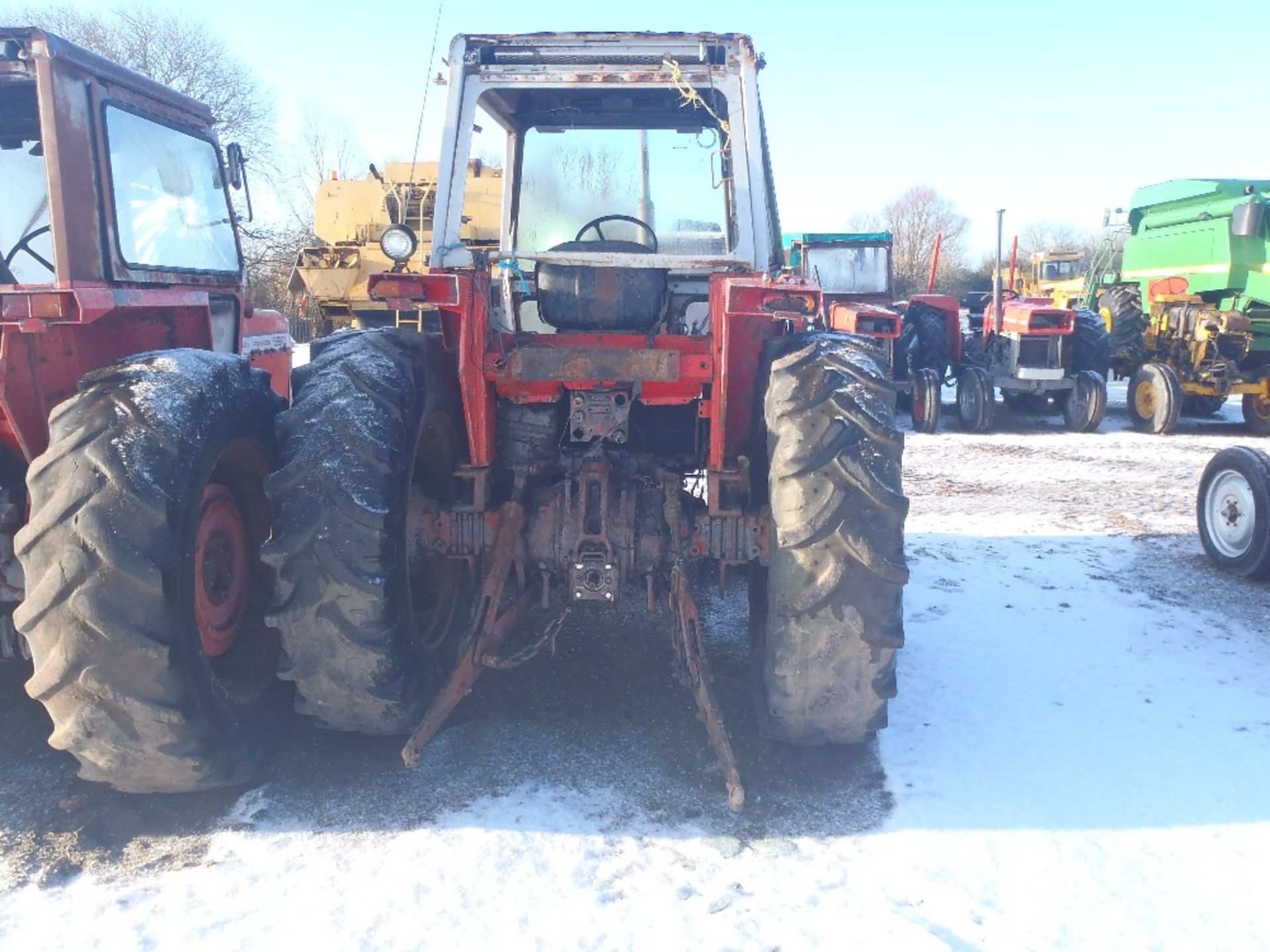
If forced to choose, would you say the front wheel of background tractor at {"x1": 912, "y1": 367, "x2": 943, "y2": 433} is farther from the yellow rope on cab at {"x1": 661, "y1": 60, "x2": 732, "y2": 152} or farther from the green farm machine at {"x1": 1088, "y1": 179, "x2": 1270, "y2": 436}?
the yellow rope on cab at {"x1": 661, "y1": 60, "x2": 732, "y2": 152}

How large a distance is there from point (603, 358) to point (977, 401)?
379 inches

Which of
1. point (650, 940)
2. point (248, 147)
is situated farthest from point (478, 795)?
point (248, 147)

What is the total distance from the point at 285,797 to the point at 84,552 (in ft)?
3.42

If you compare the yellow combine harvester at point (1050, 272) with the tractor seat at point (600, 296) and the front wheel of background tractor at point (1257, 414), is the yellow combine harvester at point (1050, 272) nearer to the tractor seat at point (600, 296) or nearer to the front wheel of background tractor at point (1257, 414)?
the front wheel of background tractor at point (1257, 414)

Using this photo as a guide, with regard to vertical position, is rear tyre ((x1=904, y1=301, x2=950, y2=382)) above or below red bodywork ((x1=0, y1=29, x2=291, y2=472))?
below

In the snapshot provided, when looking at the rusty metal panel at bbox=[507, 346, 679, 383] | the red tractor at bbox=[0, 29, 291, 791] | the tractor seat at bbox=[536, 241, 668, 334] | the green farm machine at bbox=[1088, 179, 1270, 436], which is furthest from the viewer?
the green farm machine at bbox=[1088, 179, 1270, 436]

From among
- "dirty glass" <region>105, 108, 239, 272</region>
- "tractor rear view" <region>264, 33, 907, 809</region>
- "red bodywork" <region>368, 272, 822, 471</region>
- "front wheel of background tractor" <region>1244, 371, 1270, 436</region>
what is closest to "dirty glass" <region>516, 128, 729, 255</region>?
"tractor rear view" <region>264, 33, 907, 809</region>

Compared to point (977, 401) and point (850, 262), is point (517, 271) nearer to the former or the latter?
point (977, 401)

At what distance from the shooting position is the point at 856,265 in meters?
12.8

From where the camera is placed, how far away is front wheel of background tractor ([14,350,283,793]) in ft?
8.29

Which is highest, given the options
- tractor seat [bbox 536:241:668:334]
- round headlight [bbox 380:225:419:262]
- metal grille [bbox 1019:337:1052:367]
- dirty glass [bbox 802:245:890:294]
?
dirty glass [bbox 802:245:890:294]

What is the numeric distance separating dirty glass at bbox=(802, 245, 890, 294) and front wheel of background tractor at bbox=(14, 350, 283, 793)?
35.7ft

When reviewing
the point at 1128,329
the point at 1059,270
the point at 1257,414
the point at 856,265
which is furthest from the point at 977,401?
the point at 1059,270

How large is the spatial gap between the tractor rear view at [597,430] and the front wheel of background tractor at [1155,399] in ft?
32.2
